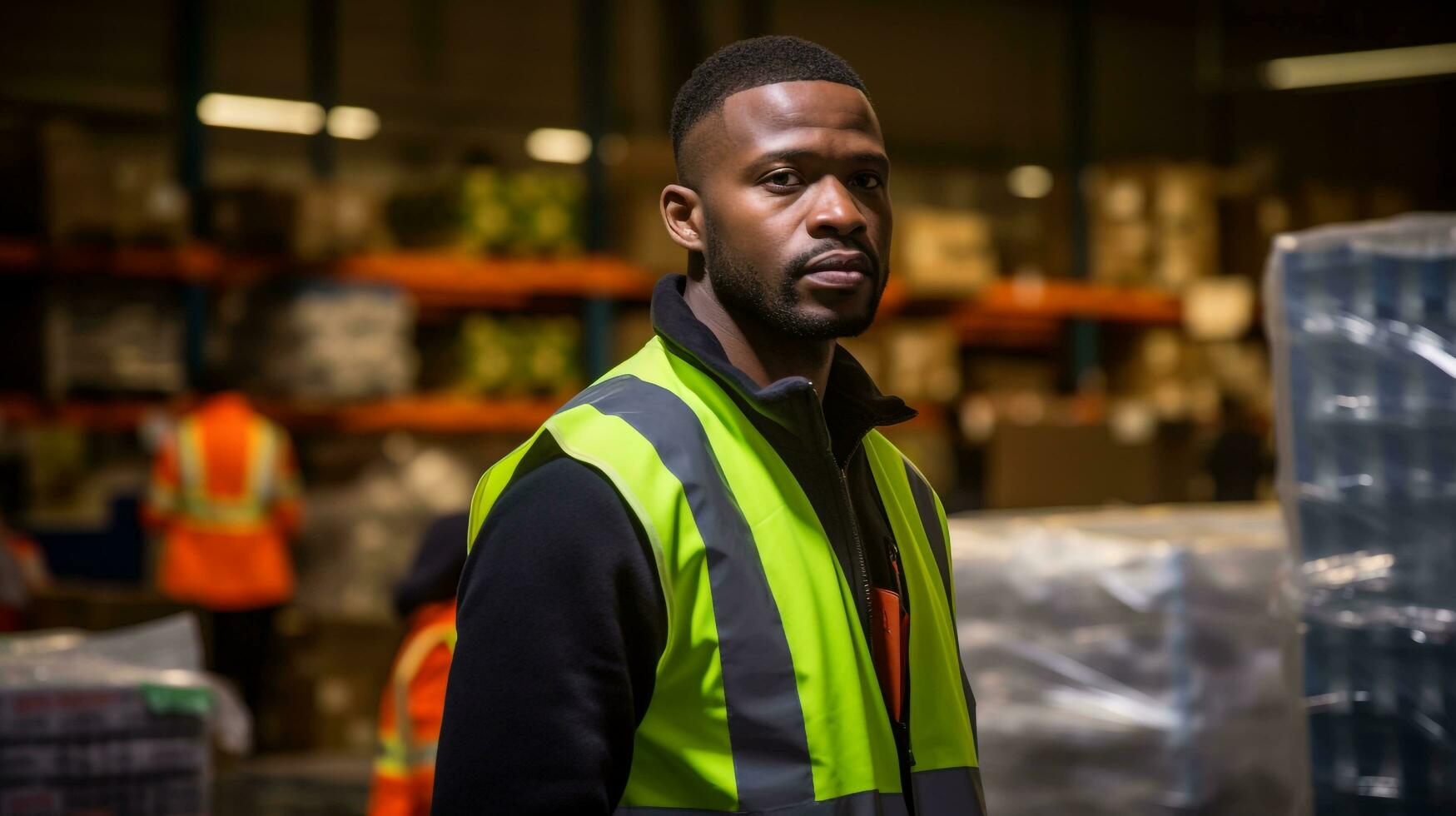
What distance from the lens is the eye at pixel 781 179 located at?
1722 millimetres

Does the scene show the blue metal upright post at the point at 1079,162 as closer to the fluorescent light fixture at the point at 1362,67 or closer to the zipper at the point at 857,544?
the fluorescent light fixture at the point at 1362,67

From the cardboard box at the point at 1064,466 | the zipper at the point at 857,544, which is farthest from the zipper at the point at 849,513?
the cardboard box at the point at 1064,466

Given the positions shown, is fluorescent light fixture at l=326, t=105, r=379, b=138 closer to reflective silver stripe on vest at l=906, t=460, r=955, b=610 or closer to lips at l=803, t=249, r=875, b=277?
reflective silver stripe on vest at l=906, t=460, r=955, b=610

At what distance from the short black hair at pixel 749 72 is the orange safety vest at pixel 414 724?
203cm

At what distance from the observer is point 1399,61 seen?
12.2 m

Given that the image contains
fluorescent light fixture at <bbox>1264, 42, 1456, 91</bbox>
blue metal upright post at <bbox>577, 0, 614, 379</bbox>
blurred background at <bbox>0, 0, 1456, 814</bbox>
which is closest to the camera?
blurred background at <bbox>0, 0, 1456, 814</bbox>

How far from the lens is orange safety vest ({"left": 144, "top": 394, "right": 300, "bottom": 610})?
24.9ft

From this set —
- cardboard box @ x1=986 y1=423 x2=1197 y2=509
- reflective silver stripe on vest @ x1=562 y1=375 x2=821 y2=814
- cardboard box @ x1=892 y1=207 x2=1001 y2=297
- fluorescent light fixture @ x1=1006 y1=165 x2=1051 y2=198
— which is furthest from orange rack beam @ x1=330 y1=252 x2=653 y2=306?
fluorescent light fixture @ x1=1006 y1=165 x2=1051 y2=198

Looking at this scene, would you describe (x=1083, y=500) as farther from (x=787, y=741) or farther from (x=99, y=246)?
(x=99, y=246)

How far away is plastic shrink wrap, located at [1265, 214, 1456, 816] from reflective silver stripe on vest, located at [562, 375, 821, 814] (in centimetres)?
136

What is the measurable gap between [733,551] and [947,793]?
42 centimetres

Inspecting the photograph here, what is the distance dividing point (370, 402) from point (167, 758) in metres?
4.73

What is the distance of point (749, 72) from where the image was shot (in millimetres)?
1771

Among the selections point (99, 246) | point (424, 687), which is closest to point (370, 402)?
point (99, 246)
